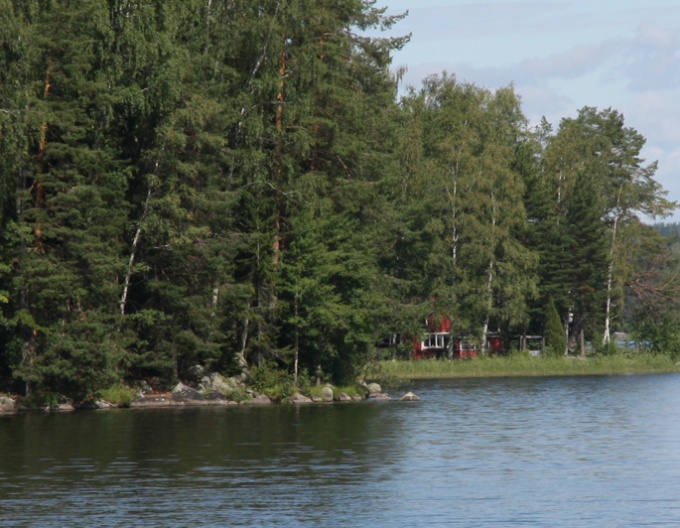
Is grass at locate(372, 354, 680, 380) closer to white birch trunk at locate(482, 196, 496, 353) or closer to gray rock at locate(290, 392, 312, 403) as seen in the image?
white birch trunk at locate(482, 196, 496, 353)

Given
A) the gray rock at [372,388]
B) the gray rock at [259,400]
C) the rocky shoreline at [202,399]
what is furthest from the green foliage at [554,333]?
the gray rock at [259,400]

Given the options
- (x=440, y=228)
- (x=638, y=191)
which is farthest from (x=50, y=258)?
(x=638, y=191)

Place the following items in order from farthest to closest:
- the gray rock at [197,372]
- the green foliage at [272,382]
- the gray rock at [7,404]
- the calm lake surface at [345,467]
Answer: the gray rock at [197,372] < the green foliage at [272,382] < the gray rock at [7,404] < the calm lake surface at [345,467]

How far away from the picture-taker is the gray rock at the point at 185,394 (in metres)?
52.1

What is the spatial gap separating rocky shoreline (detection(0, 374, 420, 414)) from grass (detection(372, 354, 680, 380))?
64.1 feet

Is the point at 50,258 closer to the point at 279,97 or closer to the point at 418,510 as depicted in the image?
the point at 279,97

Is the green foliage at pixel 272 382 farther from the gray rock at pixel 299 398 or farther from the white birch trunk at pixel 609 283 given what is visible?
the white birch trunk at pixel 609 283

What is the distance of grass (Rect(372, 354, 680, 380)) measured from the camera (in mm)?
78438

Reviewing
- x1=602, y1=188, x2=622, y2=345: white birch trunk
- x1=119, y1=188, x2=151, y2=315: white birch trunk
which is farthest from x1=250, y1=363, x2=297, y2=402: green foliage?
x1=602, y1=188, x2=622, y2=345: white birch trunk

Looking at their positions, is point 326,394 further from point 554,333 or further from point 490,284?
point 554,333

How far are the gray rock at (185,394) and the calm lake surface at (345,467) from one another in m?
2.22

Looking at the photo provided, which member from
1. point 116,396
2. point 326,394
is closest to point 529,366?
point 326,394

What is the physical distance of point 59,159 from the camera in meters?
49.0

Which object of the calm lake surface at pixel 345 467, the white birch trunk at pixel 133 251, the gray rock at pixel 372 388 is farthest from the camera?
the gray rock at pixel 372 388
